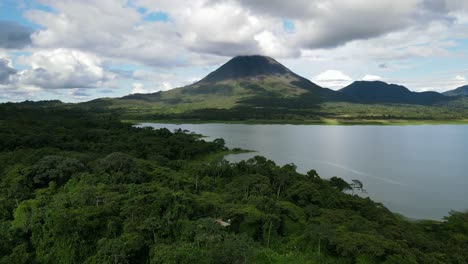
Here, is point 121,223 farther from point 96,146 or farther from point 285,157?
point 285,157

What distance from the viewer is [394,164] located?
59.4 meters

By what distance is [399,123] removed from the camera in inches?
5827

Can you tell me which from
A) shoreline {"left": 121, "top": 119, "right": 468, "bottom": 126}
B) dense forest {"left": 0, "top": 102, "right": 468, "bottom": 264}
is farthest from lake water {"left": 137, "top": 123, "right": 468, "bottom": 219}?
shoreline {"left": 121, "top": 119, "right": 468, "bottom": 126}

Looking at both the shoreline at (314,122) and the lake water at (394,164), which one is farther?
the shoreline at (314,122)

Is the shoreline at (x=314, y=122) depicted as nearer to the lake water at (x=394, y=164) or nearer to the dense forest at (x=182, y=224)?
the lake water at (x=394, y=164)

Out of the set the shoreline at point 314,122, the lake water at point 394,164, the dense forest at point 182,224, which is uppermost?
the shoreline at point 314,122

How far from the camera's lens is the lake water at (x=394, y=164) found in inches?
1540

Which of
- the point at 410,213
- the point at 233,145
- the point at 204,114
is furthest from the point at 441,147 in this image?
the point at 204,114

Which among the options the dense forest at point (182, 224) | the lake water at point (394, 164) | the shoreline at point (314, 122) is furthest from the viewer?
the shoreline at point (314, 122)

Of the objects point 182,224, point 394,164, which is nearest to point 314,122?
point 394,164

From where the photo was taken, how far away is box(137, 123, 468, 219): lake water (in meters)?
39.1

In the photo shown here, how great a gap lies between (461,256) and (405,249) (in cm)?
487

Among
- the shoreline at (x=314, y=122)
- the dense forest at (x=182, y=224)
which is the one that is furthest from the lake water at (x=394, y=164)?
the shoreline at (x=314, y=122)

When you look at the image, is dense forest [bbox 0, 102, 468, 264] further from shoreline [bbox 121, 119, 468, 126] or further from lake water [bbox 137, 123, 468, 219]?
shoreline [bbox 121, 119, 468, 126]
